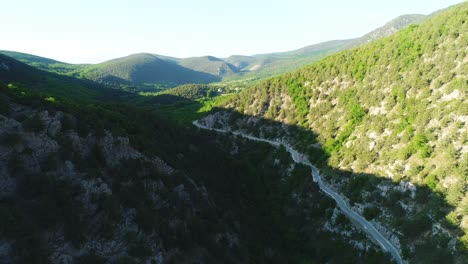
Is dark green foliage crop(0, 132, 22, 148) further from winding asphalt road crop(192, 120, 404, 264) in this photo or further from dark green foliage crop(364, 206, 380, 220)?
dark green foliage crop(364, 206, 380, 220)

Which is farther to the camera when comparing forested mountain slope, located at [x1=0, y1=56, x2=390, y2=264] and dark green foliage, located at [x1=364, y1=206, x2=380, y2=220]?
dark green foliage, located at [x1=364, y1=206, x2=380, y2=220]

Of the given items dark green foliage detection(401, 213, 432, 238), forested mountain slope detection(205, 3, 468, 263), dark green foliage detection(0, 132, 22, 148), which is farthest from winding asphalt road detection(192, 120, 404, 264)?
dark green foliage detection(0, 132, 22, 148)

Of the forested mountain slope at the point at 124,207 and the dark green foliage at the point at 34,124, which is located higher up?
the dark green foliage at the point at 34,124

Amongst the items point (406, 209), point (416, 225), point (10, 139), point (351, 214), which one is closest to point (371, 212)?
point (351, 214)

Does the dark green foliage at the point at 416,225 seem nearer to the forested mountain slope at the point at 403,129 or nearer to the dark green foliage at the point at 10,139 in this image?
the forested mountain slope at the point at 403,129

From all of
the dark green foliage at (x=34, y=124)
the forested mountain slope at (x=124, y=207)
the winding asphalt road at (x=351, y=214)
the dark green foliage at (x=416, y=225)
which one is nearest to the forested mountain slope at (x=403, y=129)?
the dark green foliage at (x=416, y=225)

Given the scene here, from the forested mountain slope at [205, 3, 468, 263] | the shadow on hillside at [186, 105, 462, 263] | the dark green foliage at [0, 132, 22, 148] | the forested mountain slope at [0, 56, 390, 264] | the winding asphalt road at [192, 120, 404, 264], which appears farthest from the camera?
the winding asphalt road at [192, 120, 404, 264]

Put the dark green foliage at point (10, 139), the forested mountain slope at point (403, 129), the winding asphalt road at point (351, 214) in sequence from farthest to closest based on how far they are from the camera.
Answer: the winding asphalt road at point (351, 214) → the forested mountain slope at point (403, 129) → the dark green foliage at point (10, 139)

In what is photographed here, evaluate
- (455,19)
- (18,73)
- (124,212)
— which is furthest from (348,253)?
(18,73)

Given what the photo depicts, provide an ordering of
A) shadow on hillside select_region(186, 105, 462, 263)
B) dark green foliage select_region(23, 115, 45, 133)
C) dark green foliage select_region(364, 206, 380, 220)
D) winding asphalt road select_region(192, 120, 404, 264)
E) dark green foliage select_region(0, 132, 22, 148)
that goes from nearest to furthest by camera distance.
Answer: dark green foliage select_region(0, 132, 22, 148) < shadow on hillside select_region(186, 105, 462, 263) < dark green foliage select_region(23, 115, 45, 133) < winding asphalt road select_region(192, 120, 404, 264) < dark green foliage select_region(364, 206, 380, 220)

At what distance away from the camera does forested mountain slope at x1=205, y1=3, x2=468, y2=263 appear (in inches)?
1403

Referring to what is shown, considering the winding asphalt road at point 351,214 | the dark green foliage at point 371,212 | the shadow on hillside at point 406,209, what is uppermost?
the shadow on hillside at point 406,209

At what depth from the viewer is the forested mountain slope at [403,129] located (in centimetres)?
3562

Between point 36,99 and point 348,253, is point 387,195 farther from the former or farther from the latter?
point 36,99
